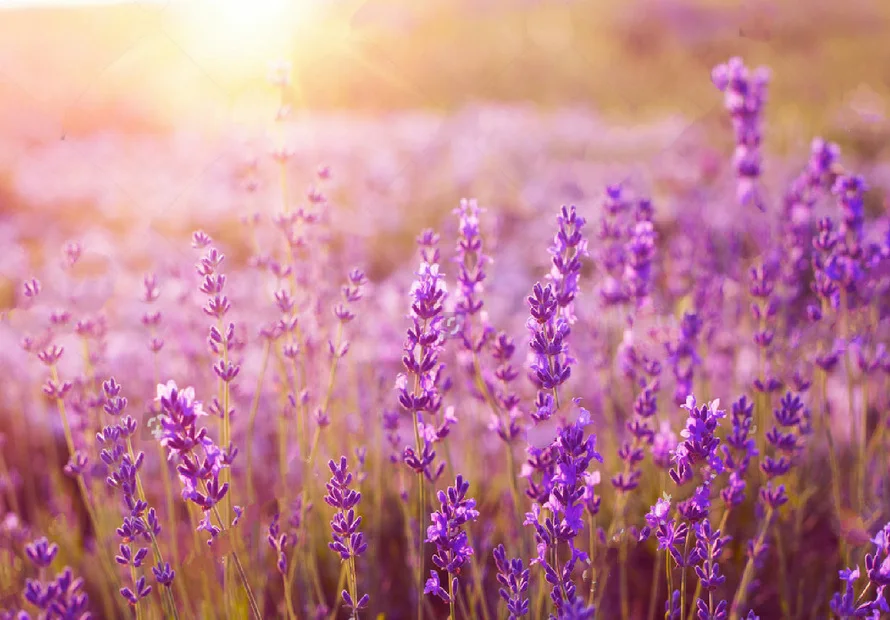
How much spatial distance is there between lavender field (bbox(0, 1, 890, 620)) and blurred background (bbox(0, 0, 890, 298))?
153 mm

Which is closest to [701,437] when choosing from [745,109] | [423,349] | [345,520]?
[423,349]

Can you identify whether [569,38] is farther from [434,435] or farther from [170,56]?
[434,435]

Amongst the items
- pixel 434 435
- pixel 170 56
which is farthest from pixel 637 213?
pixel 170 56

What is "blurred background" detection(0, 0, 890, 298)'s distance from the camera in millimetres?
9656

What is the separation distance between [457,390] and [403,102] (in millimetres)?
20299

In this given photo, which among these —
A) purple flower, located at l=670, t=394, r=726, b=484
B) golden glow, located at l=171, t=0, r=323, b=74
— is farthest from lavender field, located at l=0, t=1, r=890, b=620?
golden glow, located at l=171, t=0, r=323, b=74

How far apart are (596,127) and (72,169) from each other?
8.88 meters

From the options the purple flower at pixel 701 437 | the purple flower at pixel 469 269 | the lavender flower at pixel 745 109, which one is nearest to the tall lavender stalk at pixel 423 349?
the purple flower at pixel 469 269

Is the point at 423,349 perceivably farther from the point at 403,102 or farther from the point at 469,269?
the point at 403,102

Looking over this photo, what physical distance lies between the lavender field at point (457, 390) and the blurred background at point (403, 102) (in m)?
0.15

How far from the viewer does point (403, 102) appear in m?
22.9

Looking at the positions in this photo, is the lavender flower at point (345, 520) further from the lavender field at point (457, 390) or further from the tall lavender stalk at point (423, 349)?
the tall lavender stalk at point (423, 349)

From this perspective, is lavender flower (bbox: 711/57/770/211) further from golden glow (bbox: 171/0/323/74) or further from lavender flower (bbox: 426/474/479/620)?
golden glow (bbox: 171/0/323/74)

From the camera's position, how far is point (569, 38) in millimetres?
28281
